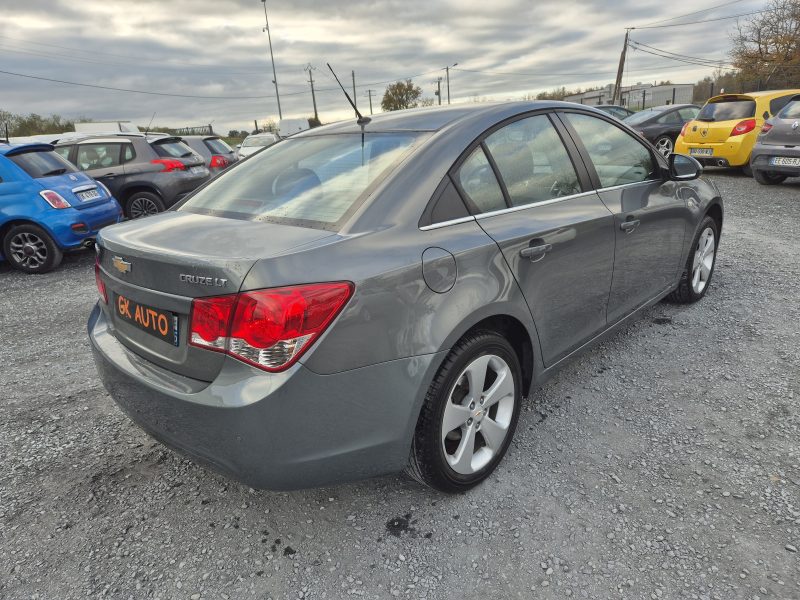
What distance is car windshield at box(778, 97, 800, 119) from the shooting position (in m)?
8.35

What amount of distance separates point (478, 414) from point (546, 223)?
0.91 metres

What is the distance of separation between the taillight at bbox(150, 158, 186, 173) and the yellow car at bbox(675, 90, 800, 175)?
9.65 metres

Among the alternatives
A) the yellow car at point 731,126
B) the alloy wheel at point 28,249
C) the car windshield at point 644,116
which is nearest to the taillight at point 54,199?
the alloy wheel at point 28,249

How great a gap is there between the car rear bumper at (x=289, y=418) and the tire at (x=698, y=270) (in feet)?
9.40

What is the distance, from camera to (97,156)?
8.46 meters

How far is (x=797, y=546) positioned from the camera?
1911mm

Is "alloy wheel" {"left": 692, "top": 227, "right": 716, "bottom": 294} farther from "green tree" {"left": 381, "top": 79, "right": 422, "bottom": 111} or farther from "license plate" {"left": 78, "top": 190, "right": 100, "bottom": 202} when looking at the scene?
"green tree" {"left": 381, "top": 79, "right": 422, "bottom": 111}

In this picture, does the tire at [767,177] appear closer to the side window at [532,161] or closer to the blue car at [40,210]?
the side window at [532,161]

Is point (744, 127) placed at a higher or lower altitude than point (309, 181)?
lower

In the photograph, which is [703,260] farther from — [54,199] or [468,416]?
[54,199]

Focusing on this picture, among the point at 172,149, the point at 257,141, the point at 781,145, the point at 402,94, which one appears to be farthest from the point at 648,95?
the point at 172,149

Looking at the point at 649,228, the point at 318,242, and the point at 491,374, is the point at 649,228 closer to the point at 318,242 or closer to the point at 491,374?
the point at 491,374

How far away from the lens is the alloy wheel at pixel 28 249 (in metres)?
6.36

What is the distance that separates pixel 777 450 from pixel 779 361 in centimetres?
104
